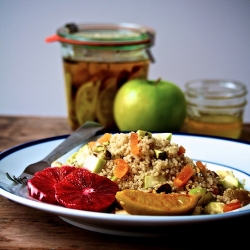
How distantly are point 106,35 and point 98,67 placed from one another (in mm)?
191

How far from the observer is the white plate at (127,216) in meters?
0.82

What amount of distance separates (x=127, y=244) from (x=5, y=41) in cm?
220

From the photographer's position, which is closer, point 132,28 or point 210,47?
point 132,28

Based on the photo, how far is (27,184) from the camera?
108 cm

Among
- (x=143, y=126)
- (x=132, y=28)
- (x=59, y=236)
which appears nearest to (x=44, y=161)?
(x=59, y=236)

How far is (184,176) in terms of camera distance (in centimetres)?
108

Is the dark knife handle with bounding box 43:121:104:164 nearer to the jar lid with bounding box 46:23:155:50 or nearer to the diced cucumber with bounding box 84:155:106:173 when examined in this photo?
the diced cucumber with bounding box 84:155:106:173

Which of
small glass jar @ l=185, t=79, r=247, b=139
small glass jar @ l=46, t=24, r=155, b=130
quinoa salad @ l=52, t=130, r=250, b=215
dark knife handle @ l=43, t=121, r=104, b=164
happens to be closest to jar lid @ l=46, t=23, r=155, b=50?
small glass jar @ l=46, t=24, r=155, b=130

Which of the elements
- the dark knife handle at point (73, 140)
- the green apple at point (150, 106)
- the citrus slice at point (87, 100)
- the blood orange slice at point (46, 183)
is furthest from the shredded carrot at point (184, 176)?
the citrus slice at point (87, 100)

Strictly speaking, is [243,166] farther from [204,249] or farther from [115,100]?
[115,100]

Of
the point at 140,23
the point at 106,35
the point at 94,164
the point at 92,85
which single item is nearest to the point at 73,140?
the point at 94,164

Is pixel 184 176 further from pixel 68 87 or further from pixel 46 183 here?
pixel 68 87

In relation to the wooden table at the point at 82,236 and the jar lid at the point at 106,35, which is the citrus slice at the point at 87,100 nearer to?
the jar lid at the point at 106,35

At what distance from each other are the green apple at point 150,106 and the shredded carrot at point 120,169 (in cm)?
59
